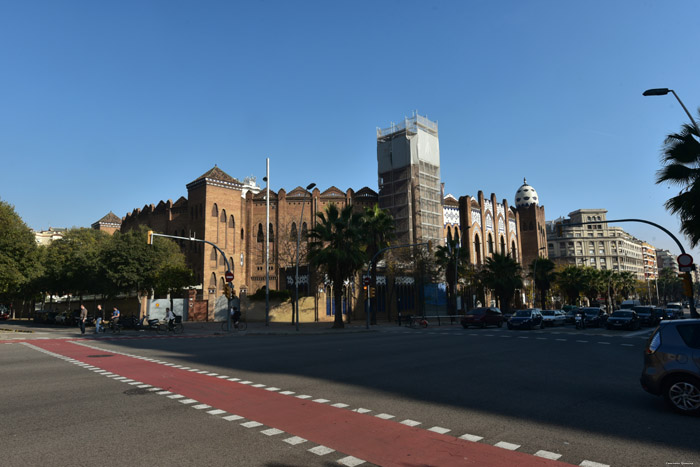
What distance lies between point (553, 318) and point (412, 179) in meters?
28.6

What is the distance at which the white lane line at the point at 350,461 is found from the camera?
445 centimetres

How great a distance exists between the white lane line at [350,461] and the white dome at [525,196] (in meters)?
97.4

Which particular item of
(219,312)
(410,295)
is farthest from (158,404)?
(410,295)

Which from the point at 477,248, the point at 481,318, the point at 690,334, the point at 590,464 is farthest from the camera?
the point at 477,248

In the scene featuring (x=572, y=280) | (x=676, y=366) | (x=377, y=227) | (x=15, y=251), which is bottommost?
(x=676, y=366)

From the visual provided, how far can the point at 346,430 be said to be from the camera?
221 inches

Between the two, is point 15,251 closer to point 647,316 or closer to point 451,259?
point 451,259

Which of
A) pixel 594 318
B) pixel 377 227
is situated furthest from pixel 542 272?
pixel 377 227

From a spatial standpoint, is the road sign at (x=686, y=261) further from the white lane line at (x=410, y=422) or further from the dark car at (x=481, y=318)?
the white lane line at (x=410, y=422)

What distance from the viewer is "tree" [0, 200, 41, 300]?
30.4 m

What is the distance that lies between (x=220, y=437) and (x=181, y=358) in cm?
871

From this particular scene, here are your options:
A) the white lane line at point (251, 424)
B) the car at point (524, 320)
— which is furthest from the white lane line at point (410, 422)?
the car at point (524, 320)

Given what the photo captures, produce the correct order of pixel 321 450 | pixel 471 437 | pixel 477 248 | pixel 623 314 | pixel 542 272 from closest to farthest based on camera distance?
pixel 321 450, pixel 471 437, pixel 623 314, pixel 542 272, pixel 477 248

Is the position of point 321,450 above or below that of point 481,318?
above
